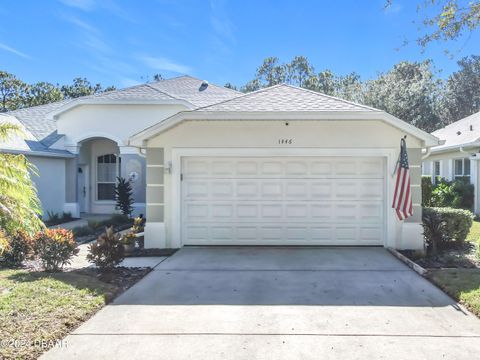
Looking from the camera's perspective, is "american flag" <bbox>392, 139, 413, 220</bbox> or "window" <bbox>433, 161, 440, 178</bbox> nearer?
"american flag" <bbox>392, 139, 413, 220</bbox>

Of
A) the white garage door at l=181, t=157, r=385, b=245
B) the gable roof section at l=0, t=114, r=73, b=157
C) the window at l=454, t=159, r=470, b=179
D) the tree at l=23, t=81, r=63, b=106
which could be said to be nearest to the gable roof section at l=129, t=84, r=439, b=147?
the white garage door at l=181, t=157, r=385, b=245

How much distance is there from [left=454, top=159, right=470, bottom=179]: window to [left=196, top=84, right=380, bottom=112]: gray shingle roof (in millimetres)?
10007

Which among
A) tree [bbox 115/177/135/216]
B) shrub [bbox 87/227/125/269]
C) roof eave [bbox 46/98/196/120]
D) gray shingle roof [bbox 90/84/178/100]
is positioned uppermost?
gray shingle roof [bbox 90/84/178/100]

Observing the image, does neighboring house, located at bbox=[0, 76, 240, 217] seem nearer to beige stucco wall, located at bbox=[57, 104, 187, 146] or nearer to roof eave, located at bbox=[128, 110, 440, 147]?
beige stucco wall, located at bbox=[57, 104, 187, 146]

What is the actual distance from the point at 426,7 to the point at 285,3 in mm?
6730

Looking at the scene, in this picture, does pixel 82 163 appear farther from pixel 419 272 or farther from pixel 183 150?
pixel 419 272

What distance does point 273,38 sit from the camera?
81.5ft

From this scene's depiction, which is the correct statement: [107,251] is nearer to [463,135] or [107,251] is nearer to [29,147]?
[29,147]

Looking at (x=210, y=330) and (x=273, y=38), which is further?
(x=273, y=38)

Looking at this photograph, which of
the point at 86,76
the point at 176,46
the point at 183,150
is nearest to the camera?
the point at 183,150

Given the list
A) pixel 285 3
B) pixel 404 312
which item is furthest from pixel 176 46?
pixel 404 312

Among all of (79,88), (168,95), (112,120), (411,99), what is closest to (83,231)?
(112,120)
